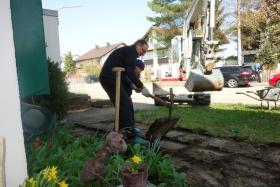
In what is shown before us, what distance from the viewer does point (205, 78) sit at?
910 centimetres

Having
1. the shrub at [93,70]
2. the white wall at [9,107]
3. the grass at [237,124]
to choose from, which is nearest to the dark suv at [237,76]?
the grass at [237,124]

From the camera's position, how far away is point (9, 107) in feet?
8.50

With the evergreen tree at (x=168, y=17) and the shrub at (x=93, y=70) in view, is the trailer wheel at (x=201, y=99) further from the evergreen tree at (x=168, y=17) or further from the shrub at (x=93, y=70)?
the shrub at (x=93, y=70)

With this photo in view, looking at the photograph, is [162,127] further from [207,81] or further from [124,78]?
[207,81]

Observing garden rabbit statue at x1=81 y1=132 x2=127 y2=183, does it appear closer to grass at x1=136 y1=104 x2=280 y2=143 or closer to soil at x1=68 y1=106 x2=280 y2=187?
soil at x1=68 y1=106 x2=280 y2=187

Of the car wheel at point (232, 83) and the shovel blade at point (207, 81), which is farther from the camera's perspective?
the car wheel at point (232, 83)

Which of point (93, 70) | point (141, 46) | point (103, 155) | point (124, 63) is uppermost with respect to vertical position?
point (141, 46)

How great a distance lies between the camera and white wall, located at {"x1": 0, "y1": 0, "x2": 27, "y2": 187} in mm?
2572

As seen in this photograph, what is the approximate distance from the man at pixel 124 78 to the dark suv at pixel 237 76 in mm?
17559

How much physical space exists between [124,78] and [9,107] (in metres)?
2.69

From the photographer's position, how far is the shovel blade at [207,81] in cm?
902

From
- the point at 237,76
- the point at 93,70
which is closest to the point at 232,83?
the point at 237,76

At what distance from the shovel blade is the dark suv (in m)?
Result: 12.8

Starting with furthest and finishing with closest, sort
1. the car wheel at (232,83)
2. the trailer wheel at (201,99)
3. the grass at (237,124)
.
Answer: the car wheel at (232,83) < the trailer wheel at (201,99) < the grass at (237,124)
